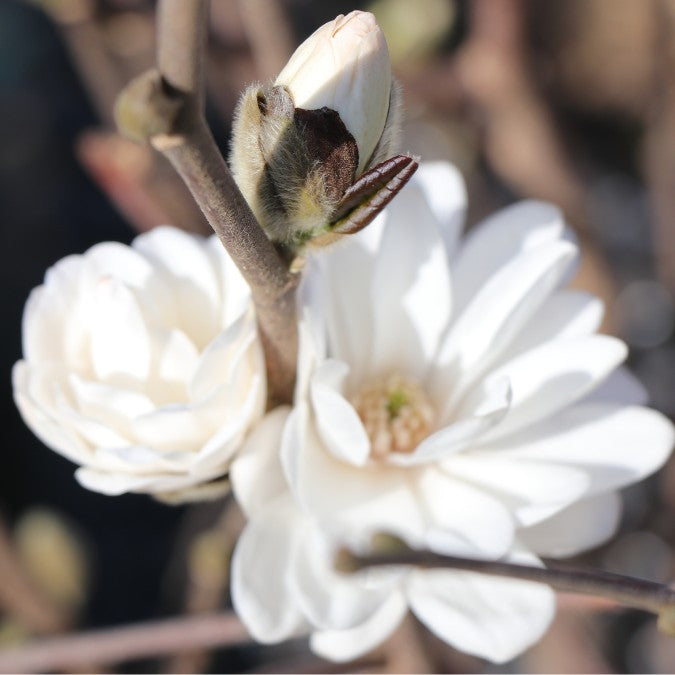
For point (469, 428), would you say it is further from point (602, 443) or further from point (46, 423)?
point (46, 423)

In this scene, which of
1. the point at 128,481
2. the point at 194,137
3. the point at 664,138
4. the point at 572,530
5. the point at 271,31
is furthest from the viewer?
the point at 664,138

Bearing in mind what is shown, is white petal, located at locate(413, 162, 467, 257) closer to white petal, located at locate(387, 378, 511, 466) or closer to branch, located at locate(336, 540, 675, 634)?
white petal, located at locate(387, 378, 511, 466)

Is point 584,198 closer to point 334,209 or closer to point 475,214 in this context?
point 475,214

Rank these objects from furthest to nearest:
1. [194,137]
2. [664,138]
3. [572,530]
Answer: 1. [664,138]
2. [572,530]
3. [194,137]

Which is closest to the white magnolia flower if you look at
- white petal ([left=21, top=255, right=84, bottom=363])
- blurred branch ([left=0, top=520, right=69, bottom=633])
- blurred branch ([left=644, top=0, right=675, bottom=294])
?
white petal ([left=21, top=255, right=84, bottom=363])

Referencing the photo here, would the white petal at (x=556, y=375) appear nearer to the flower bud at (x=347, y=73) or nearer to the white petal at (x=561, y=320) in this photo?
the white petal at (x=561, y=320)

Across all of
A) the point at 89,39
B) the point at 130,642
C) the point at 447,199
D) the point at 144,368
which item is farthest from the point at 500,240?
the point at 89,39
